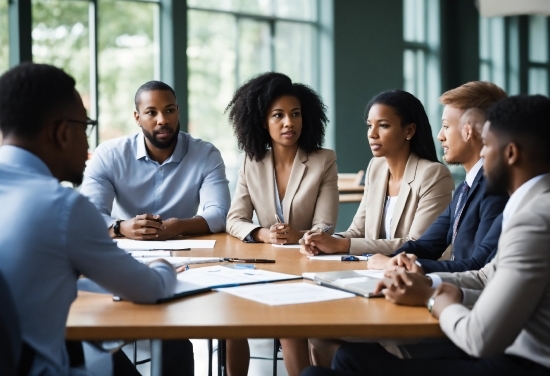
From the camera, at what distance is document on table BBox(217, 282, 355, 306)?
176 cm

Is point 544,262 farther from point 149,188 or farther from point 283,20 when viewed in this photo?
point 283,20

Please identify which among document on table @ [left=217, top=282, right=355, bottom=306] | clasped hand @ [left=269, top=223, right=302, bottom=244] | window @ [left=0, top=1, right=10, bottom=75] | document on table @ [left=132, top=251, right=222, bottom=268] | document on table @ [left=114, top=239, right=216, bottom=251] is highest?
window @ [left=0, top=1, right=10, bottom=75]

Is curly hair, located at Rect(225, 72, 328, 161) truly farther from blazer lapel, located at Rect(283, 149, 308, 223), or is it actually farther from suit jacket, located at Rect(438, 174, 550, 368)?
suit jacket, located at Rect(438, 174, 550, 368)

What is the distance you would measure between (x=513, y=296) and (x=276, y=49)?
288 inches

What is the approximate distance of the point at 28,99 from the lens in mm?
1562

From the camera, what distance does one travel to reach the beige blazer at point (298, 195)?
3400 millimetres

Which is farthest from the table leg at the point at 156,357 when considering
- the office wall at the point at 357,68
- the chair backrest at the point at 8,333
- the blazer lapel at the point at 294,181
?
the office wall at the point at 357,68

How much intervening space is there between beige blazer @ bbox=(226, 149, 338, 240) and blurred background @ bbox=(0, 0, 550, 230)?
221 centimetres

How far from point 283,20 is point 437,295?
7.20 m

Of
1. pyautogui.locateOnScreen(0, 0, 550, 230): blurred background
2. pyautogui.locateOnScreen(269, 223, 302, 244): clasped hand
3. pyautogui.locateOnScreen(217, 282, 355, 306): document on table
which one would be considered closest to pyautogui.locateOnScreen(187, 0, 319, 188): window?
pyautogui.locateOnScreen(0, 0, 550, 230): blurred background

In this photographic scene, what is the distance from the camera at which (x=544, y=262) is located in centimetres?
146

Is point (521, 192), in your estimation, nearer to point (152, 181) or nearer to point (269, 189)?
point (269, 189)

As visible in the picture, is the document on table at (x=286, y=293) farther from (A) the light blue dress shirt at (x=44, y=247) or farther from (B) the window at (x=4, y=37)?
(B) the window at (x=4, y=37)

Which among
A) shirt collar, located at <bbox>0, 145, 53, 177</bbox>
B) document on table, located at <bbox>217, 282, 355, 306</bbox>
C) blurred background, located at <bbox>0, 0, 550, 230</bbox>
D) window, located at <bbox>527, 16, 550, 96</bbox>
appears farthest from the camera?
window, located at <bbox>527, 16, 550, 96</bbox>
